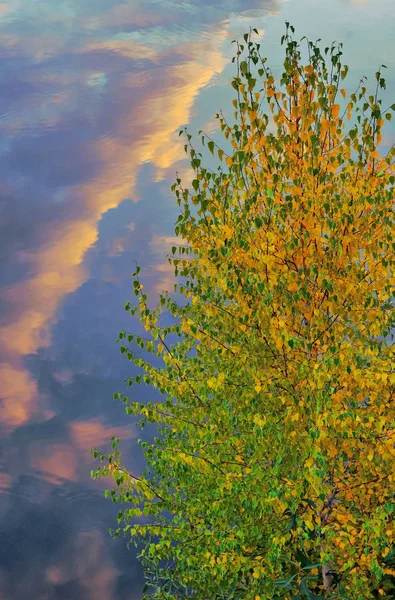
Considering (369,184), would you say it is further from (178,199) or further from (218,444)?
(218,444)

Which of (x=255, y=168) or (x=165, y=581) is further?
(x=165, y=581)

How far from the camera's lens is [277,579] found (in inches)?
501

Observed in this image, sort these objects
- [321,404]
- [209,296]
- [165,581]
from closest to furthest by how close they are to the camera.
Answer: [321,404]
[209,296]
[165,581]

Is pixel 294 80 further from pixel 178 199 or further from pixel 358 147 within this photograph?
pixel 178 199

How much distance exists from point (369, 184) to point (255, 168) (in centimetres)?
166

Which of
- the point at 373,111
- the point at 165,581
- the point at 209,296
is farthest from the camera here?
the point at 165,581

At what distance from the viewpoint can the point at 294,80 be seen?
39.6ft

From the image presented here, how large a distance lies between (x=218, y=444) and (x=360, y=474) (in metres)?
2.23

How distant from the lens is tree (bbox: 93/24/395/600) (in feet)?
36.7

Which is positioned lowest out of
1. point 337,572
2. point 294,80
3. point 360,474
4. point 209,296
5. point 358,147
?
point 337,572

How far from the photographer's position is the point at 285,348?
11.7 m

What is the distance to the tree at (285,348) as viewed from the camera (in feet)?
36.7

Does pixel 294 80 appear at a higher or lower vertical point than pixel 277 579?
higher

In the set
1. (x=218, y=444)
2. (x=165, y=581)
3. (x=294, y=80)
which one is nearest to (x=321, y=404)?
(x=218, y=444)
